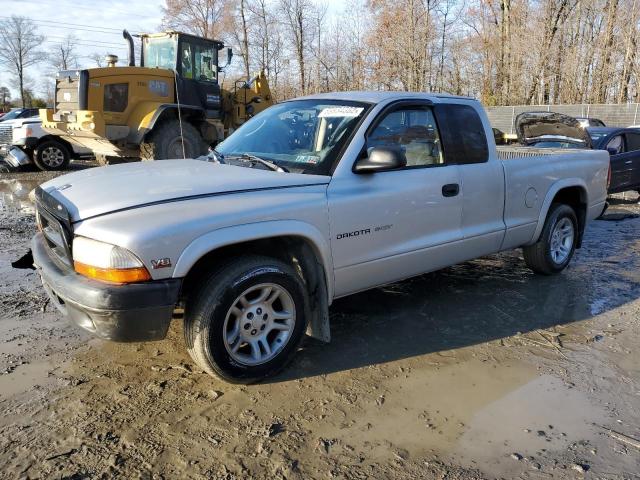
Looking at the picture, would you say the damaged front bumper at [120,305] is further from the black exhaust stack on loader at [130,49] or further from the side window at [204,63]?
the side window at [204,63]

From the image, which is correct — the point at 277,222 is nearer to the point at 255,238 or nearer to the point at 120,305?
the point at 255,238

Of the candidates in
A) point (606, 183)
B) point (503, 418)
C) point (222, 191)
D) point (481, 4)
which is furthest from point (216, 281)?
point (481, 4)

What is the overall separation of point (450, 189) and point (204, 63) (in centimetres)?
1026

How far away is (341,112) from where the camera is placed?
4.02 metres

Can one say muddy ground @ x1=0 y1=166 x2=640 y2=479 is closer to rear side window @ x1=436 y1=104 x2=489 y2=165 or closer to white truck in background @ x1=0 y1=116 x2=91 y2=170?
rear side window @ x1=436 y1=104 x2=489 y2=165

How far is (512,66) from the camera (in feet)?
104

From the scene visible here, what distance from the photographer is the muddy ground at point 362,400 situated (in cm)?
269

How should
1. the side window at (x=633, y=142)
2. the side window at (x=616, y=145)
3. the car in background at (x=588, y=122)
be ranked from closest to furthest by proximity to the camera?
the car in background at (x=588, y=122) < the side window at (x=616, y=145) < the side window at (x=633, y=142)

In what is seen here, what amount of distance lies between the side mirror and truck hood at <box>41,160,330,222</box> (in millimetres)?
296

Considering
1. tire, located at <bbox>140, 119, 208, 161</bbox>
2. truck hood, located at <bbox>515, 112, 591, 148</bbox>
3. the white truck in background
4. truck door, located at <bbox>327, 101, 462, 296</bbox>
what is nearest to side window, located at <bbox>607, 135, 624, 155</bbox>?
truck hood, located at <bbox>515, 112, 591, 148</bbox>

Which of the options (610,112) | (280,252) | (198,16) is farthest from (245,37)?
(280,252)

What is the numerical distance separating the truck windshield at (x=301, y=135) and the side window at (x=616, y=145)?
8127 mm

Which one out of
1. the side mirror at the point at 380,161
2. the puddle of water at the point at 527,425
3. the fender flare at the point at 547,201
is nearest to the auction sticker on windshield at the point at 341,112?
the side mirror at the point at 380,161

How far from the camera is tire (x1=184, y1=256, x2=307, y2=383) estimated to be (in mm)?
3121
